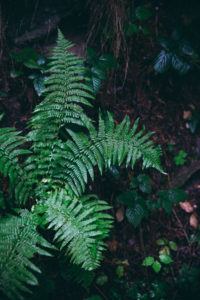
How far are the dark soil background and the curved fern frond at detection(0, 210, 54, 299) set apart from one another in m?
0.67

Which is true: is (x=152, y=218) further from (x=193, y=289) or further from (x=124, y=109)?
(x=124, y=109)

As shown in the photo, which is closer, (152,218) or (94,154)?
(94,154)

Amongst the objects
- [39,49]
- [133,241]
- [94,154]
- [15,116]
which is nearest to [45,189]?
[94,154]

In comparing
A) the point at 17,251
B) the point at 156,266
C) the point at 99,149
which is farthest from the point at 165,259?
the point at 17,251

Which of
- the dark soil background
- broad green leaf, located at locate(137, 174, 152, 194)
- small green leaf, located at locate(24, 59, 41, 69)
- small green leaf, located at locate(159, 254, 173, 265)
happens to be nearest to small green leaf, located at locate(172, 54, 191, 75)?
the dark soil background

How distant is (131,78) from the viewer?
3479 mm

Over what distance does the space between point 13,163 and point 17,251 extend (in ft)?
2.73

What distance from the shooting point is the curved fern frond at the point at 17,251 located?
1.53m

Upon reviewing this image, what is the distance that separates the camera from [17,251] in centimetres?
171

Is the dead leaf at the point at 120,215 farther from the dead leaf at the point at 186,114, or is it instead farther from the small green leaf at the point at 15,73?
the small green leaf at the point at 15,73

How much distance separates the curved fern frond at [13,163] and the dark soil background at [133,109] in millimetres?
346

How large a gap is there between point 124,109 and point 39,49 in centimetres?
144

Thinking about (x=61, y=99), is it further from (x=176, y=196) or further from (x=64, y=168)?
(x=176, y=196)

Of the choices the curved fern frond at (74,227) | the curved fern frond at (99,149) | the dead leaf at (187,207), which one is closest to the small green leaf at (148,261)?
the dead leaf at (187,207)
